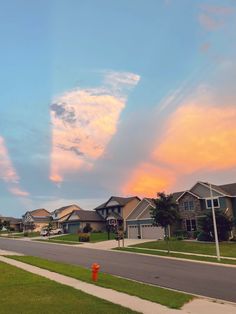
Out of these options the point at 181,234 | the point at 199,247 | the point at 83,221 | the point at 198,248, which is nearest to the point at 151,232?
the point at 181,234

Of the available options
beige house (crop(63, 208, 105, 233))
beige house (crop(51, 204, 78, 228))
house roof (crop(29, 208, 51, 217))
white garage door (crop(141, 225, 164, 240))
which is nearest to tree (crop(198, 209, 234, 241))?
white garage door (crop(141, 225, 164, 240))

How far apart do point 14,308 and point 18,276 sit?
22.4ft

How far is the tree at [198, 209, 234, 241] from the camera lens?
43.6 m

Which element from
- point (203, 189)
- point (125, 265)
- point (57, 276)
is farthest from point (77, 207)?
point (57, 276)

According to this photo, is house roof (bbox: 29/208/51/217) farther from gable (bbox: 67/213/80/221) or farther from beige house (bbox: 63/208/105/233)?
gable (bbox: 67/213/80/221)

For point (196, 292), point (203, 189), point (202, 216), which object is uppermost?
point (203, 189)

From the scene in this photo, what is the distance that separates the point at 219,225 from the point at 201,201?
696 cm

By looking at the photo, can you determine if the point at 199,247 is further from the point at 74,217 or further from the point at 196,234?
the point at 74,217

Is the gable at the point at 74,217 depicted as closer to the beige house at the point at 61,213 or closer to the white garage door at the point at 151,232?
the beige house at the point at 61,213

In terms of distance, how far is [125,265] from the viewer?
24453mm

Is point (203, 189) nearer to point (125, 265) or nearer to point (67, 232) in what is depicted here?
point (125, 265)

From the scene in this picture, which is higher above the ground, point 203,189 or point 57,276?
point 203,189

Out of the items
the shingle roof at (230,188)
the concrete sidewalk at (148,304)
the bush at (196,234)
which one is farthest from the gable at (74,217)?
the concrete sidewalk at (148,304)

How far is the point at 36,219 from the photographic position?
105750 millimetres
